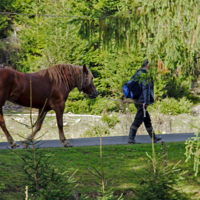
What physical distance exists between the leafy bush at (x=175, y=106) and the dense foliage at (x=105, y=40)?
0.80 metres

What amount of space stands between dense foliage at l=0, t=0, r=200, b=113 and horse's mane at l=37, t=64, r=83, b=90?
0.78m

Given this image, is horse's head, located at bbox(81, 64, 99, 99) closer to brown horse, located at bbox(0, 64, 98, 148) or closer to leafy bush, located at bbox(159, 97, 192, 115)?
brown horse, located at bbox(0, 64, 98, 148)

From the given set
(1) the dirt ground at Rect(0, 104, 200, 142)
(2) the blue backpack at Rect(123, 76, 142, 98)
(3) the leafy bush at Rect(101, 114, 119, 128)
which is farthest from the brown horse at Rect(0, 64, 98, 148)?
(3) the leafy bush at Rect(101, 114, 119, 128)

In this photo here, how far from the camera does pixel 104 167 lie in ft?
18.5

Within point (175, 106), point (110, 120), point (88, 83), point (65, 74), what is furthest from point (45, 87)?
point (175, 106)

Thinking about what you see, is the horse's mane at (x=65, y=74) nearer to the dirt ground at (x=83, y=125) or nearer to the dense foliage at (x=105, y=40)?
the dense foliage at (x=105, y=40)

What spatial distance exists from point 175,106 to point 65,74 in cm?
1183

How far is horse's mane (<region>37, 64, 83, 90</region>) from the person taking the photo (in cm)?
710

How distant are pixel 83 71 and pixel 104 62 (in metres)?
12.3

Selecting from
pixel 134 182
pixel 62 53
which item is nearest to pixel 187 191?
pixel 134 182

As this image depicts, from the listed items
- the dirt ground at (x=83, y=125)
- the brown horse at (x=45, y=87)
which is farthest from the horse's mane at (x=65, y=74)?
the dirt ground at (x=83, y=125)

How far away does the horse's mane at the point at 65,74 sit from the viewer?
710 centimetres

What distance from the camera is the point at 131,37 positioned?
6.51m

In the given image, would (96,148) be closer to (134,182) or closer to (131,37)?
(134,182)
